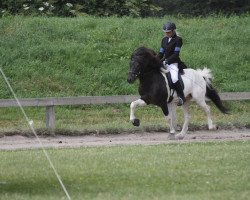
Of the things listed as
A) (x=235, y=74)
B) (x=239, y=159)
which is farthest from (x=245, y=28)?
(x=239, y=159)

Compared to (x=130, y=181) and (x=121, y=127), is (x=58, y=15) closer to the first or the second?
(x=121, y=127)

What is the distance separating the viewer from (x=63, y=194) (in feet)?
40.4

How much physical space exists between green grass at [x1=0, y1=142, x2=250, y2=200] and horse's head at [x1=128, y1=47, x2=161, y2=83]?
291 cm

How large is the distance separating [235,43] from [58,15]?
8.55 metres

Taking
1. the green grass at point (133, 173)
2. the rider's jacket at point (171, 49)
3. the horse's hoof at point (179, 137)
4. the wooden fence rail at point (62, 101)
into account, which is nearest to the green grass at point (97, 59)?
the wooden fence rail at point (62, 101)

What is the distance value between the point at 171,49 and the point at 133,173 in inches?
314

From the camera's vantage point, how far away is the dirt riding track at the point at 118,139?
68.3 ft

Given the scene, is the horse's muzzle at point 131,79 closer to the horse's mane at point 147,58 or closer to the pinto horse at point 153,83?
the pinto horse at point 153,83

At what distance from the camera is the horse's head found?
2114cm

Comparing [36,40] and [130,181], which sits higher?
[130,181]

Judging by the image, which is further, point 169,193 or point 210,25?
point 210,25

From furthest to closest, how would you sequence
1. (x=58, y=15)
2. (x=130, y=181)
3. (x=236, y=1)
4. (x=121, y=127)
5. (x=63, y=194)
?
(x=236, y=1)
(x=58, y=15)
(x=121, y=127)
(x=130, y=181)
(x=63, y=194)

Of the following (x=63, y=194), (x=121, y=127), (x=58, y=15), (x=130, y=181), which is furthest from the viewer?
(x=58, y=15)

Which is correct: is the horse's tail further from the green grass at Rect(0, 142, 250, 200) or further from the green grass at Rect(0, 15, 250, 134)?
the green grass at Rect(0, 142, 250, 200)
